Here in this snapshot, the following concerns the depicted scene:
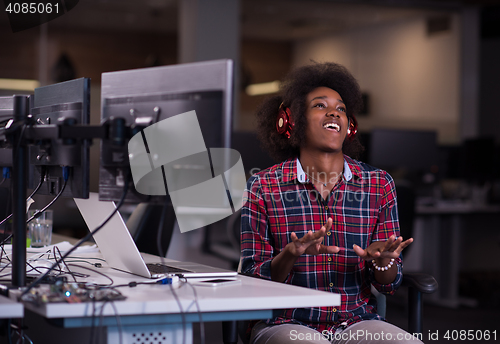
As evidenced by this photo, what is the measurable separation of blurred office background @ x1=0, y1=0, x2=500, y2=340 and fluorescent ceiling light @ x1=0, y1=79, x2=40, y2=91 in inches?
0.9

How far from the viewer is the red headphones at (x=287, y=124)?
1888 mm

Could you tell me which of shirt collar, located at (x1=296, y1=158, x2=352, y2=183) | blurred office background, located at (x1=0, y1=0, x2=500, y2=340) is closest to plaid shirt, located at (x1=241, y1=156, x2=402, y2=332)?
shirt collar, located at (x1=296, y1=158, x2=352, y2=183)

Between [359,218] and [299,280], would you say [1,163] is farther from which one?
[359,218]

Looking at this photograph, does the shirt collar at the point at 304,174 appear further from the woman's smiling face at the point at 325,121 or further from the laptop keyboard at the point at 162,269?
the laptop keyboard at the point at 162,269

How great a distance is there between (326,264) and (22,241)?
2.78ft

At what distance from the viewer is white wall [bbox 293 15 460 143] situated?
6.44 metres

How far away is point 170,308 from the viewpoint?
3.82 ft

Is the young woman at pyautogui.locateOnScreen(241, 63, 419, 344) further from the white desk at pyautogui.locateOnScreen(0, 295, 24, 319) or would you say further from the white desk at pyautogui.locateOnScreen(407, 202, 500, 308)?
the white desk at pyautogui.locateOnScreen(407, 202, 500, 308)

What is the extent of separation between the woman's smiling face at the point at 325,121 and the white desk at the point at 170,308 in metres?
0.58

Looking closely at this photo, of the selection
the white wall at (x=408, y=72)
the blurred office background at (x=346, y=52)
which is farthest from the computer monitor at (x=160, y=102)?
the white wall at (x=408, y=72)

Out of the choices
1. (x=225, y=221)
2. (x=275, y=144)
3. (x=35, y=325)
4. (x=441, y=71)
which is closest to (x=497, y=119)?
(x=441, y=71)

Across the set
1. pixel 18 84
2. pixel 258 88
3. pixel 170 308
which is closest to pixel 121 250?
pixel 170 308

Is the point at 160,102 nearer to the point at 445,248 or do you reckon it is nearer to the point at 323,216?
the point at 323,216

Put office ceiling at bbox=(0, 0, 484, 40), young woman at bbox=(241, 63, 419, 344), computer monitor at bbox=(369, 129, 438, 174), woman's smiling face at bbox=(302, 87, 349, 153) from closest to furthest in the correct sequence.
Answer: young woman at bbox=(241, 63, 419, 344), woman's smiling face at bbox=(302, 87, 349, 153), computer monitor at bbox=(369, 129, 438, 174), office ceiling at bbox=(0, 0, 484, 40)
